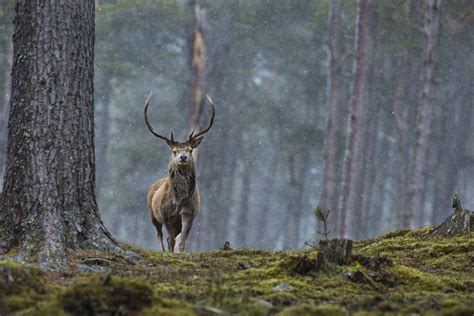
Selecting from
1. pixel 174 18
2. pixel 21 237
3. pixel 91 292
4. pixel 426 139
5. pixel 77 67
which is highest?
pixel 174 18

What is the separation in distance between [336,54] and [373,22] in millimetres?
4224

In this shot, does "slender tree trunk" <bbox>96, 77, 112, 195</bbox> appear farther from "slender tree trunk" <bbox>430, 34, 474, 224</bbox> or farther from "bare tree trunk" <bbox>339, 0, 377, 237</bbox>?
"bare tree trunk" <bbox>339, 0, 377, 237</bbox>

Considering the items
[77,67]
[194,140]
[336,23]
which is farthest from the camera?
[336,23]

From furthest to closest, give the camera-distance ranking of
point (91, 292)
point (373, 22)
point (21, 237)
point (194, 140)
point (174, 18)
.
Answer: point (174, 18), point (373, 22), point (194, 140), point (21, 237), point (91, 292)

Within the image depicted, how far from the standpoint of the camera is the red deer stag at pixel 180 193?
13.3m

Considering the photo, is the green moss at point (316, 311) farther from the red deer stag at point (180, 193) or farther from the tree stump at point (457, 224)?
the red deer stag at point (180, 193)

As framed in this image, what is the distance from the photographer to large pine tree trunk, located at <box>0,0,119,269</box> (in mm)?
8406

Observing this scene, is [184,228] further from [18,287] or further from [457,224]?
[18,287]

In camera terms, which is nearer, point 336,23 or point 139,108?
point 336,23

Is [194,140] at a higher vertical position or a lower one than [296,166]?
lower

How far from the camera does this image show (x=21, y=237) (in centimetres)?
830

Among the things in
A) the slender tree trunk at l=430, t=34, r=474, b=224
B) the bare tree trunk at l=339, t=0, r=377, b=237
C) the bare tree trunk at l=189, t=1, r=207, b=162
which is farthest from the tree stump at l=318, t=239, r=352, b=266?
the slender tree trunk at l=430, t=34, r=474, b=224

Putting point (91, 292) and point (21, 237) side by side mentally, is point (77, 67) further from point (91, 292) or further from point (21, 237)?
point (91, 292)

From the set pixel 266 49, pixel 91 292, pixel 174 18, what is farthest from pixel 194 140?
pixel 266 49
